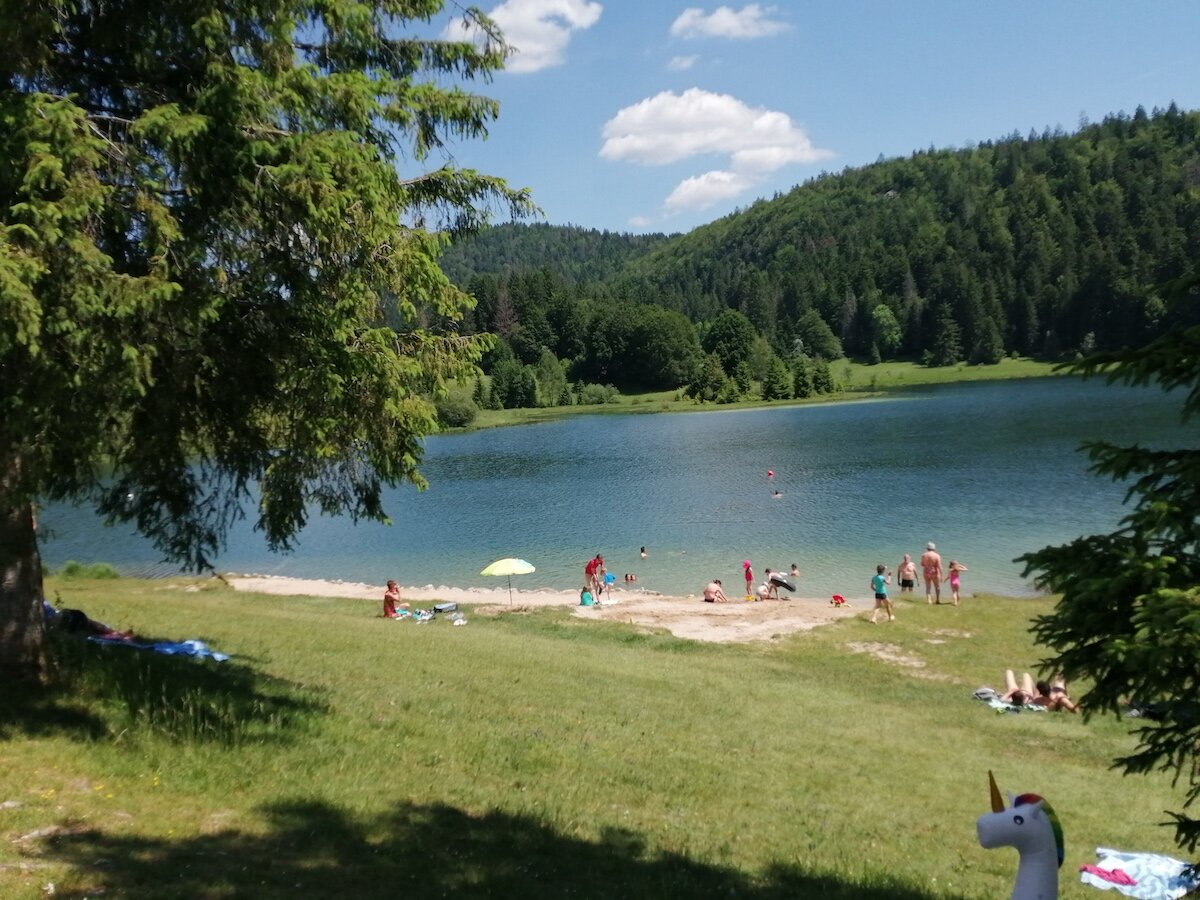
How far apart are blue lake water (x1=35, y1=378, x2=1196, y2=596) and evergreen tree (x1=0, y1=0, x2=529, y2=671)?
1714 centimetres

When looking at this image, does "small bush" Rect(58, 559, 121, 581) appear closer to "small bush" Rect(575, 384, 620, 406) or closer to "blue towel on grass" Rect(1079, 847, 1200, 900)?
"blue towel on grass" Rect(1079, 847, 1200, 900)

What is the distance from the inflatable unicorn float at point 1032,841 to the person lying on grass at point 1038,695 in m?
11.1

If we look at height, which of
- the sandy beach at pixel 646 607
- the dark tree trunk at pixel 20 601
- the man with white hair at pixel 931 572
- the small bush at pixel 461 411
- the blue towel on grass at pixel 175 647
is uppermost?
the small bush at pixel 461 411

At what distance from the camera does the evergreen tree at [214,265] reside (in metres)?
6.66

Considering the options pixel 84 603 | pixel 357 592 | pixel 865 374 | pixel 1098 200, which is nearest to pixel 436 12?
pixel 84 603

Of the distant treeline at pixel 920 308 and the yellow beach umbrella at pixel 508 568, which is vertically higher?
the distant treeline at pixel 920 308

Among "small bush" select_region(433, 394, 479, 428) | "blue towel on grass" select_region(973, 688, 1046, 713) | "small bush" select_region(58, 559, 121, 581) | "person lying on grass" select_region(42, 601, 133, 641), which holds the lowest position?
"blue towel on grass" select_region(973, 688, 1046, 713)

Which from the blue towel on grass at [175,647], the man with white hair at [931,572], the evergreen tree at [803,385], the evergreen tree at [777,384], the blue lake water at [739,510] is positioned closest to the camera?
the blue towel on grass at [175,647]

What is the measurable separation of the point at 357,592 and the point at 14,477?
23.6m

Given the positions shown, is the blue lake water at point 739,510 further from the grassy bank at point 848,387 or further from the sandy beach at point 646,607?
the grassy bank at point 848,387

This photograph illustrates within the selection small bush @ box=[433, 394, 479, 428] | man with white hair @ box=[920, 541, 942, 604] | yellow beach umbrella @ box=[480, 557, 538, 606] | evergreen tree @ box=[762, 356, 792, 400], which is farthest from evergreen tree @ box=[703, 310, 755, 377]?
yellow beach umbrella @ box=[480, 557, 538, 606]

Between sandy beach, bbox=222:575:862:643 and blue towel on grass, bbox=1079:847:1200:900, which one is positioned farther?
sandy beach, bbox=222:575:862:643

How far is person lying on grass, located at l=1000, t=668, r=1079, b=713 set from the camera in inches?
591

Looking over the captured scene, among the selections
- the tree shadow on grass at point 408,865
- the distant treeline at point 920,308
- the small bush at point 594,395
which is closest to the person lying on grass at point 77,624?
the tree shadow on grass at point 408,865
